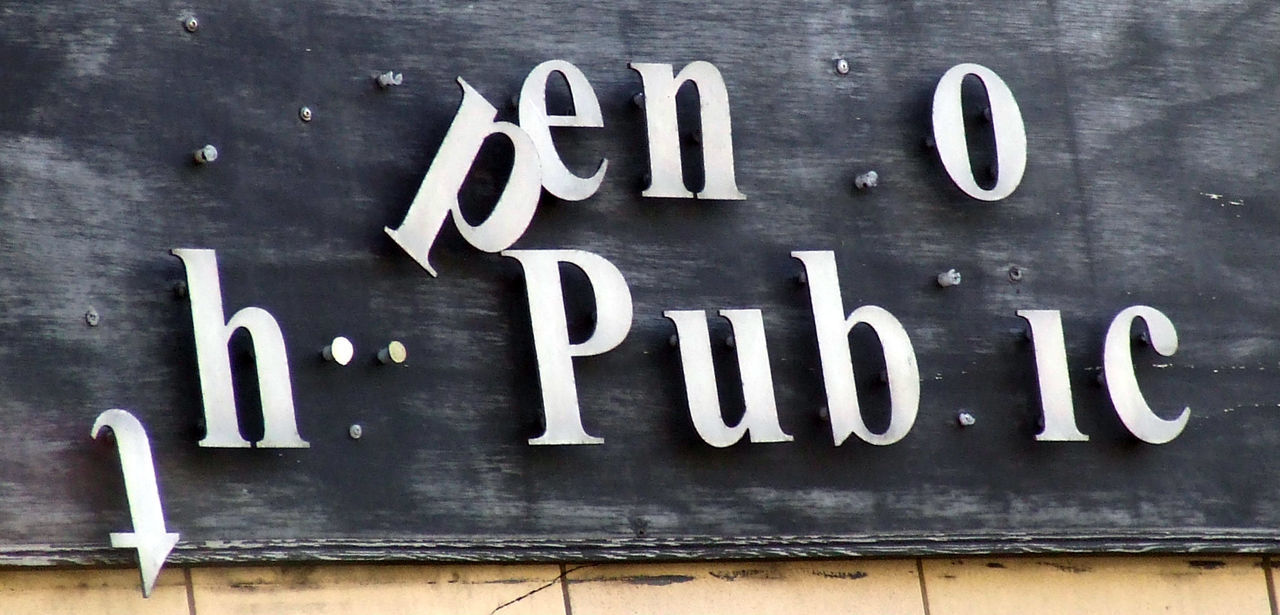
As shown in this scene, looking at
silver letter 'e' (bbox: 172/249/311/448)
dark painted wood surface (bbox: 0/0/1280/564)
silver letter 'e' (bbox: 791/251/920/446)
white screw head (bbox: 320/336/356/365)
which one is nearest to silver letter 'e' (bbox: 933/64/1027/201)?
dark painted wood surface (bbox: 0/0/1280/564)

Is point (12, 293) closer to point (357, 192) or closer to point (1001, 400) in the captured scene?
point (357, 192)

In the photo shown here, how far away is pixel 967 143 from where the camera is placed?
3.83 meters

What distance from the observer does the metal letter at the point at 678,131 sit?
11.7ft

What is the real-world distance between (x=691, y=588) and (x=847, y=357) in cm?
59

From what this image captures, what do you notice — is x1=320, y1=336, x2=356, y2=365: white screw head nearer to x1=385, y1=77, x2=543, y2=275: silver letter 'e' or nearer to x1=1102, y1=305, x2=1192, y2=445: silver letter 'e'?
x1=385, y1=77, x2=543, y2=275: silver letter 'e'

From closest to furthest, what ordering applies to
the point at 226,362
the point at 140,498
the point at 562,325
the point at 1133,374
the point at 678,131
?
the point at 140,498 → the point at 226,362 → the point at 562,325 → the point at 678,131 → the point at 1133,374

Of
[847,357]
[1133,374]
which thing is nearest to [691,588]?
[847,357]

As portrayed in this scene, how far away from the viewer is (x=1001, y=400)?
3678mm

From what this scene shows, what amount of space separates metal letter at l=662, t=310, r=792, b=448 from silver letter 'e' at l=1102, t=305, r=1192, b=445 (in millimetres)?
785

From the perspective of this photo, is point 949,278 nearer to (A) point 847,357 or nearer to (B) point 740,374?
(A) point 847,357

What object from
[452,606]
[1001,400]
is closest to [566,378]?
[452,606]

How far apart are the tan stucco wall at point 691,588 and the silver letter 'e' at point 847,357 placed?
0.29 metres

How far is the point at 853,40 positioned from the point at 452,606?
155 centimetres

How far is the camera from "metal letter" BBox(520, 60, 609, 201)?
3477 mm
